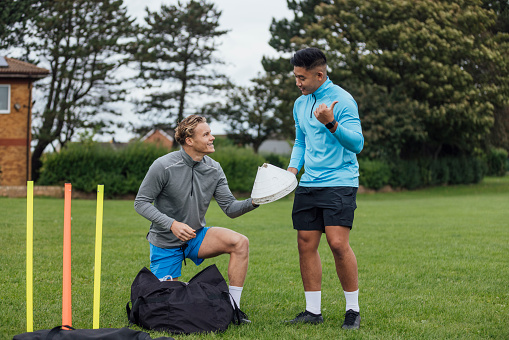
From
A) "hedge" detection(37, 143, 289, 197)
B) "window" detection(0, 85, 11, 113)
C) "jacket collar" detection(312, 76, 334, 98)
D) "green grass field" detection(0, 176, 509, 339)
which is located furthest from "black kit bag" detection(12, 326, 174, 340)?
"window" detection(0, 85, 11, 113)

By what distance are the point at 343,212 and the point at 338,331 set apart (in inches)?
35.4

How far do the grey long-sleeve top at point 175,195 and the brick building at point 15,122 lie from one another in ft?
79.4

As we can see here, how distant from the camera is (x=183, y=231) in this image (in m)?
4.38

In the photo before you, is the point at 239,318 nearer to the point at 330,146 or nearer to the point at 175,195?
the point at 175,195

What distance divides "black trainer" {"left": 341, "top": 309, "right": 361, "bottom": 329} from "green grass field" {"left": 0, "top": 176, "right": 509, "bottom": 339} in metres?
0.07

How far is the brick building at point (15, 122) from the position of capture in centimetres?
2702

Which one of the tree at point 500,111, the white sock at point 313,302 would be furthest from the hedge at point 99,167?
the white sock at point 313,302

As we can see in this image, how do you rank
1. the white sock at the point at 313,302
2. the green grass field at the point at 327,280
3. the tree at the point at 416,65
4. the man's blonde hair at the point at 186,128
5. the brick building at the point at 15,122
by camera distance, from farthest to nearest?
the tree at the point at 416,65 → the brick building at the point at 15,122 → the man's blonde hair at the point at 186,128 → the white sock at the point at 313,302 → the green grass field at the point at 327,280

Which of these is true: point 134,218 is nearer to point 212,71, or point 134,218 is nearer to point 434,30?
point 434,30

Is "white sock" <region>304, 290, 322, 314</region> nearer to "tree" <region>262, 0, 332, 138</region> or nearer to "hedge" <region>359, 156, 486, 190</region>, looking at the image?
"hedge" <region>359, 156, 486, 190</region>

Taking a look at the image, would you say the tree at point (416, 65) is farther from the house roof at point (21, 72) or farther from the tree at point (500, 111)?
the house roof at point (21, 72)

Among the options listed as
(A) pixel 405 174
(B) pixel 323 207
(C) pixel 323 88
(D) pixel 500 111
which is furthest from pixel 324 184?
(D) pixel 500 111

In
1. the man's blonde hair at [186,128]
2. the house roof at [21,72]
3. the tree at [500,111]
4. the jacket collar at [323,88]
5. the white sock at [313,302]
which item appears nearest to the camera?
the jacket collar at [323,88]

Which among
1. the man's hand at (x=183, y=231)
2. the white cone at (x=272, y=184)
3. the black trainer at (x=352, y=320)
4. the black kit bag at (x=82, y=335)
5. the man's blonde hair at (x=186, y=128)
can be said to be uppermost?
the man's blonde hair at (x=186, y=128)
